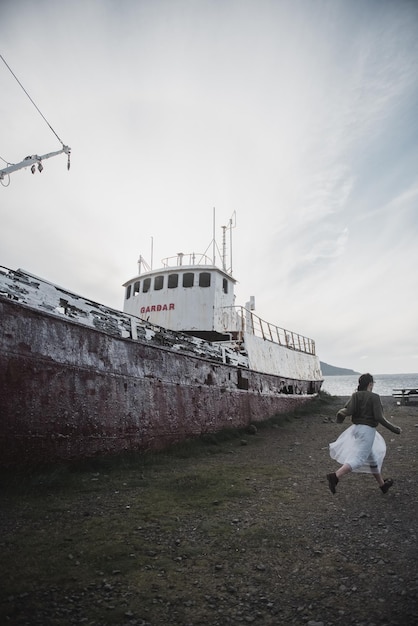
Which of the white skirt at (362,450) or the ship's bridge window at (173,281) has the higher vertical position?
the ship's bridge window at (173,281)

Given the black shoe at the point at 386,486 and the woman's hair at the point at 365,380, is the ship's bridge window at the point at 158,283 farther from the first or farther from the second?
the black shoe at the point at 386,486

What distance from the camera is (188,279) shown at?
→ 14.0 m

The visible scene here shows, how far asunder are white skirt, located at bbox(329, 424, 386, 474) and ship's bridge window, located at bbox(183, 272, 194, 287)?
9.07 m

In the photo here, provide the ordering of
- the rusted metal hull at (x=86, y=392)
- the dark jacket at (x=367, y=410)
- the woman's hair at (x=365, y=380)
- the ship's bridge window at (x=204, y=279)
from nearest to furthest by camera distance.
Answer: the dark jacket at (x=367, y=410) < the woman's hair at (x=365, y=380) < the rusted metal hull at (x=86, y=392) < the ship's bridge window at (x=204, y=279)

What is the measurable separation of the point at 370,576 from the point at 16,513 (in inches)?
156

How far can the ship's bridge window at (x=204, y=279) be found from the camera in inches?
547

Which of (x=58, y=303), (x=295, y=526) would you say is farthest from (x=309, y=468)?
(x=58, y=303)

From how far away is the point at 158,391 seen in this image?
29.2ft

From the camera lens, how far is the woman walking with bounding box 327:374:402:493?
541 cm

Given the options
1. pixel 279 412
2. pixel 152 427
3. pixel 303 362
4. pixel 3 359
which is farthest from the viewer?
pixel 303 362

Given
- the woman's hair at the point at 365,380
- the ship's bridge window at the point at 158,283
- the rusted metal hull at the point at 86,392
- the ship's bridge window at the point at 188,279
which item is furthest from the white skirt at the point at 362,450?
the ship's bridge window at the point at 158,283

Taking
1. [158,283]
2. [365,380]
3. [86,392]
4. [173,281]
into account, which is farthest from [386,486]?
[158,283]

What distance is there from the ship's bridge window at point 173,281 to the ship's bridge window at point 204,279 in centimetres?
85

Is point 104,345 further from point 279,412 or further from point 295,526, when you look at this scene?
point 279,412
